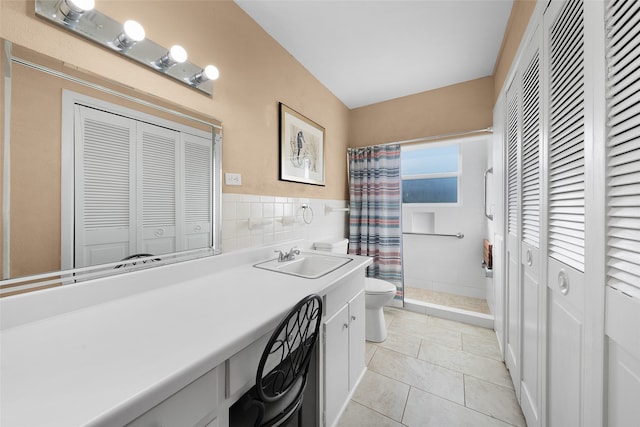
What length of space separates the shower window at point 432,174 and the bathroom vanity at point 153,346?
95.3 inches

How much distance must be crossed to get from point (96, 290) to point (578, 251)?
5.58 ft

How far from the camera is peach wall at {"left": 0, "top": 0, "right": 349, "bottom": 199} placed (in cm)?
88

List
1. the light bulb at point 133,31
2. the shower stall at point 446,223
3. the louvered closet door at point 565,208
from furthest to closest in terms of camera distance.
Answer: the shower stall at point 446,223 < the light bulb at point 133,31 < the louvered closet door at point 565,208

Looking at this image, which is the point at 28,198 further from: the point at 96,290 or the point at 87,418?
the point at 87,418

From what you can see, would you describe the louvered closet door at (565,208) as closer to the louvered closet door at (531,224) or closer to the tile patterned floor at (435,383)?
the louvered closet door at (531,224)

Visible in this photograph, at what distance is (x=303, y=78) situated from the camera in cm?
219

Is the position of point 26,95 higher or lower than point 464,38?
lower

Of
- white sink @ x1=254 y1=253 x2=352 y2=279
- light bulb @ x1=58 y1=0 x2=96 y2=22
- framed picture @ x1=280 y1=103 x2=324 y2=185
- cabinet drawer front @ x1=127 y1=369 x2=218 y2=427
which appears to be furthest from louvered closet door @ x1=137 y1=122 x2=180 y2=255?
framed picture @ x1=280 y1=103 x2=324 y2=185

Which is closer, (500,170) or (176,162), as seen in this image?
(176,162)

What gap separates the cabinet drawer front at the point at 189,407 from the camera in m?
0.51

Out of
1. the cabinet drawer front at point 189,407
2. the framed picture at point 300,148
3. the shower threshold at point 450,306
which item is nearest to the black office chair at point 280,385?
the cabinet drawer front at point 189,407

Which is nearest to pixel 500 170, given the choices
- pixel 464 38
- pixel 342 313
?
pixel 464 38

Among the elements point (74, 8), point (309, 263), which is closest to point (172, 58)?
point (74, 8)

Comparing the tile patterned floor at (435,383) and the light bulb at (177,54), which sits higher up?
the light bulb at (177,54)
